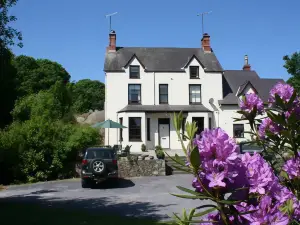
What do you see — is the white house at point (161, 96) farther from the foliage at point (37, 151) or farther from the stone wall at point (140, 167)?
the foliage at point (37, 151)

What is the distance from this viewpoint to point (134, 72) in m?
29.6

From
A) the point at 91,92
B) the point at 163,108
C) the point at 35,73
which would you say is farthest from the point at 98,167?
the point at 91,92

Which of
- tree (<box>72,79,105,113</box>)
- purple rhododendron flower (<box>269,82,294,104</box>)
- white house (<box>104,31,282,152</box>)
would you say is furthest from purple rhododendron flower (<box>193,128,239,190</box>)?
tree (<box>72,79,105,113</box>)

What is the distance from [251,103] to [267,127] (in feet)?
0.81

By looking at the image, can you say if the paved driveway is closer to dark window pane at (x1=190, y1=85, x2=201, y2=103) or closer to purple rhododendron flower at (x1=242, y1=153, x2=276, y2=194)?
purple rhododendron flower at (x1=242, y1=153, x2=276, y2=194)

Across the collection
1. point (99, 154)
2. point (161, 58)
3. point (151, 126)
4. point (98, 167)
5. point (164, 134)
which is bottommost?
point (98, 167)

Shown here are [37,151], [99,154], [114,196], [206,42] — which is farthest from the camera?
[206,42]

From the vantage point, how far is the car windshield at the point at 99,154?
16.0 meters

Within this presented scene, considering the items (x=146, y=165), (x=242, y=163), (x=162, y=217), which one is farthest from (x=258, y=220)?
(x=146, y=165)

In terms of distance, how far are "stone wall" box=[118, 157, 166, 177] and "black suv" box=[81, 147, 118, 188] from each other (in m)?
4.01

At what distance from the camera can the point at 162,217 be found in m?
9.67

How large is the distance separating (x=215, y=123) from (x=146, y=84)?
23.9ft

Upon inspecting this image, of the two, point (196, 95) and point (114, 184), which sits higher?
point (196, 95)

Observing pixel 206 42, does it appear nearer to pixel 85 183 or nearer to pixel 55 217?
pixel 85 183
